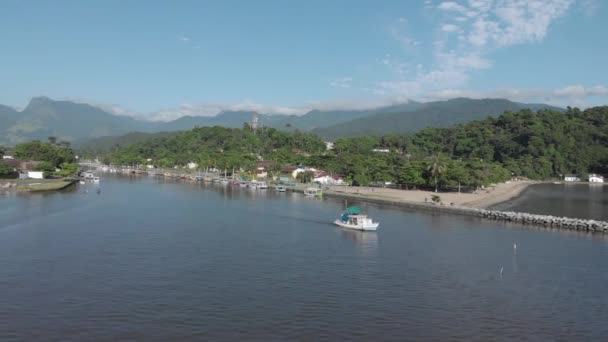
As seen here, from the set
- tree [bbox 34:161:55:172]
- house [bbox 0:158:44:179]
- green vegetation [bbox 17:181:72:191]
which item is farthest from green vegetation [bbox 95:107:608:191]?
green vegetation [bbox 17:181:72:191]

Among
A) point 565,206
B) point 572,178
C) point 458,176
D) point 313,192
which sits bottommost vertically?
point 565,206

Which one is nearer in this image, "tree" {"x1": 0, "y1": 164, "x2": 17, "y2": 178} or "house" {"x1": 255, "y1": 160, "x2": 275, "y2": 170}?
"tree" {"x1": 0, "y1": 164, "x2": 17, "y2": 178}

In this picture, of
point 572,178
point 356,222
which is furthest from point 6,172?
point 572,178

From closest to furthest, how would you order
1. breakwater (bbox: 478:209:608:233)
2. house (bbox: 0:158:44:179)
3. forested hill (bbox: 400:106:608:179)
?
breakwater (bbox: 478:209:608:233), house (bbox: 0:158:44:179), forested hill (bbox: 400:106:608:179)

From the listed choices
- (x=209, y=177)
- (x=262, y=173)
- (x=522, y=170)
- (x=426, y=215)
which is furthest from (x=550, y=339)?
(x=522, y=170)

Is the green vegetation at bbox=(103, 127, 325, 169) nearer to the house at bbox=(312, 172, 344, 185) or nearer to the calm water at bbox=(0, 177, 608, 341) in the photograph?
the house at bbox=(312, 172, 344, 185)

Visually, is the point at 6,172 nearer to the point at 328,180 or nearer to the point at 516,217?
the point at 328,180
